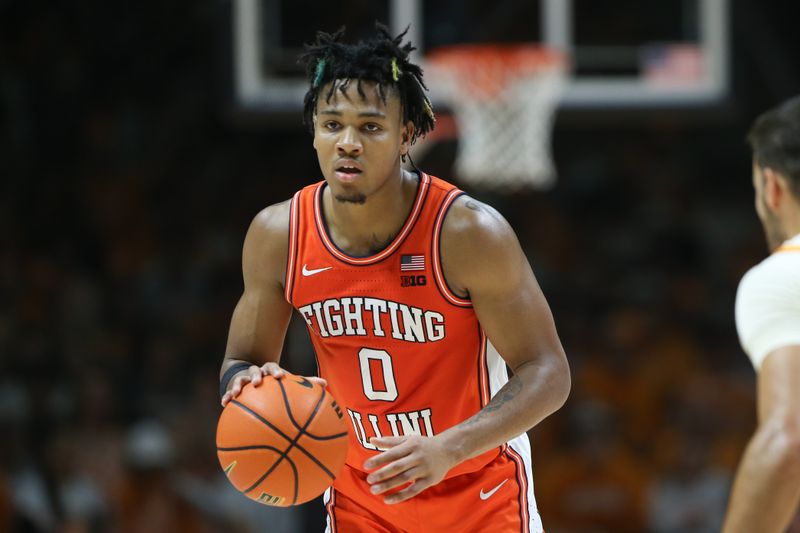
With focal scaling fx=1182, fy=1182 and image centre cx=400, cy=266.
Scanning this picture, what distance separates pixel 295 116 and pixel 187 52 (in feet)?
16.1

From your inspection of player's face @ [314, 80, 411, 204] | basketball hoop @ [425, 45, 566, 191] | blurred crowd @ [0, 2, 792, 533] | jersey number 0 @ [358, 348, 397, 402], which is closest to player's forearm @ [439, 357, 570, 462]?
jersey number 0 @ [358, 348, 397, 402]

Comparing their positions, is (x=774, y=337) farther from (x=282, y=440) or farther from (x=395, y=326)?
(x=282, y=440)

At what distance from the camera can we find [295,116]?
685cm

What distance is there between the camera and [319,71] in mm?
3559

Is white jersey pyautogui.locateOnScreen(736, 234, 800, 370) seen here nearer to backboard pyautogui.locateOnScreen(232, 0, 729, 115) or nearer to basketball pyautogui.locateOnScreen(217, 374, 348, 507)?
basketball pyautogui.locateOnScreen(217, 374, 348, 507)

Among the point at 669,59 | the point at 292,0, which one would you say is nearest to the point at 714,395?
the point at 669,59

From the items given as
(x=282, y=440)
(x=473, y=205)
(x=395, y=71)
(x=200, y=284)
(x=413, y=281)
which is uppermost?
(x=395, y=71)

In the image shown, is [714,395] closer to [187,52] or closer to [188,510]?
[188,510]

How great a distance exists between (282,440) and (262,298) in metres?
0.57

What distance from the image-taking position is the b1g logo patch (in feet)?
11.6

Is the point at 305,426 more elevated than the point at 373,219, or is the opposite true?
the point at 373,219

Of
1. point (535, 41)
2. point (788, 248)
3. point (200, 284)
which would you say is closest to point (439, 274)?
point (788, 248)

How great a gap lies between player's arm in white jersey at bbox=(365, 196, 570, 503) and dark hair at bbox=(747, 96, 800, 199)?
0.80 metres

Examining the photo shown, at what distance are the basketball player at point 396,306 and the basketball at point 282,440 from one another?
7cm
